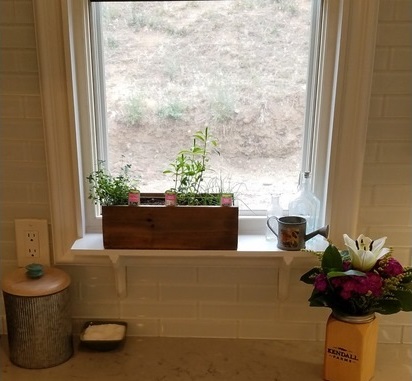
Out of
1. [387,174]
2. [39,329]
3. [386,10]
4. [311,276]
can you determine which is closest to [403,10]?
[386,10]

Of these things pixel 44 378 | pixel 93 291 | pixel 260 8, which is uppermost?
pixel 260 8

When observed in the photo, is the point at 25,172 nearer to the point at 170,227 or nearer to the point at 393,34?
the point at 170,227

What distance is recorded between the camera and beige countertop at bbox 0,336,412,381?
127 centimetres

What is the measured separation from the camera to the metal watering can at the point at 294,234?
1311 millimetres

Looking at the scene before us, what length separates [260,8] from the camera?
135 cm

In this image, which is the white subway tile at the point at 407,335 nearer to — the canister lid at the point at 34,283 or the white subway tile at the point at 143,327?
the white subway tile at the point at 143,327

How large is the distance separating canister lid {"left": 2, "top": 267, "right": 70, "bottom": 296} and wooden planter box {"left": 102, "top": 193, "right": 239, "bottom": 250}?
0.16 m


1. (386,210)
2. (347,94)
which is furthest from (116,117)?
(386,210)

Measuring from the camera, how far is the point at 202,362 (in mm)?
1336

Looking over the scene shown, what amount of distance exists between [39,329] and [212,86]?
0.89 metres

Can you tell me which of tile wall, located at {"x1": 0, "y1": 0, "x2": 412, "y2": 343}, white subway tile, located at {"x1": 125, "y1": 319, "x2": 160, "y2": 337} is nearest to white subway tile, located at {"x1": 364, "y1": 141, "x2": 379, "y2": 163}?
tile wall, located at {"x1": 0, "y1": 0, "x2": 412, "y2": 343}

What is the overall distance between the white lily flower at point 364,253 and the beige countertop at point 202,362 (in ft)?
1.21

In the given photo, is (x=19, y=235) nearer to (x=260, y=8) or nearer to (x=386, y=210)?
(x=260, y=8)

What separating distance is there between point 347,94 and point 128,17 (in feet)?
2.30
